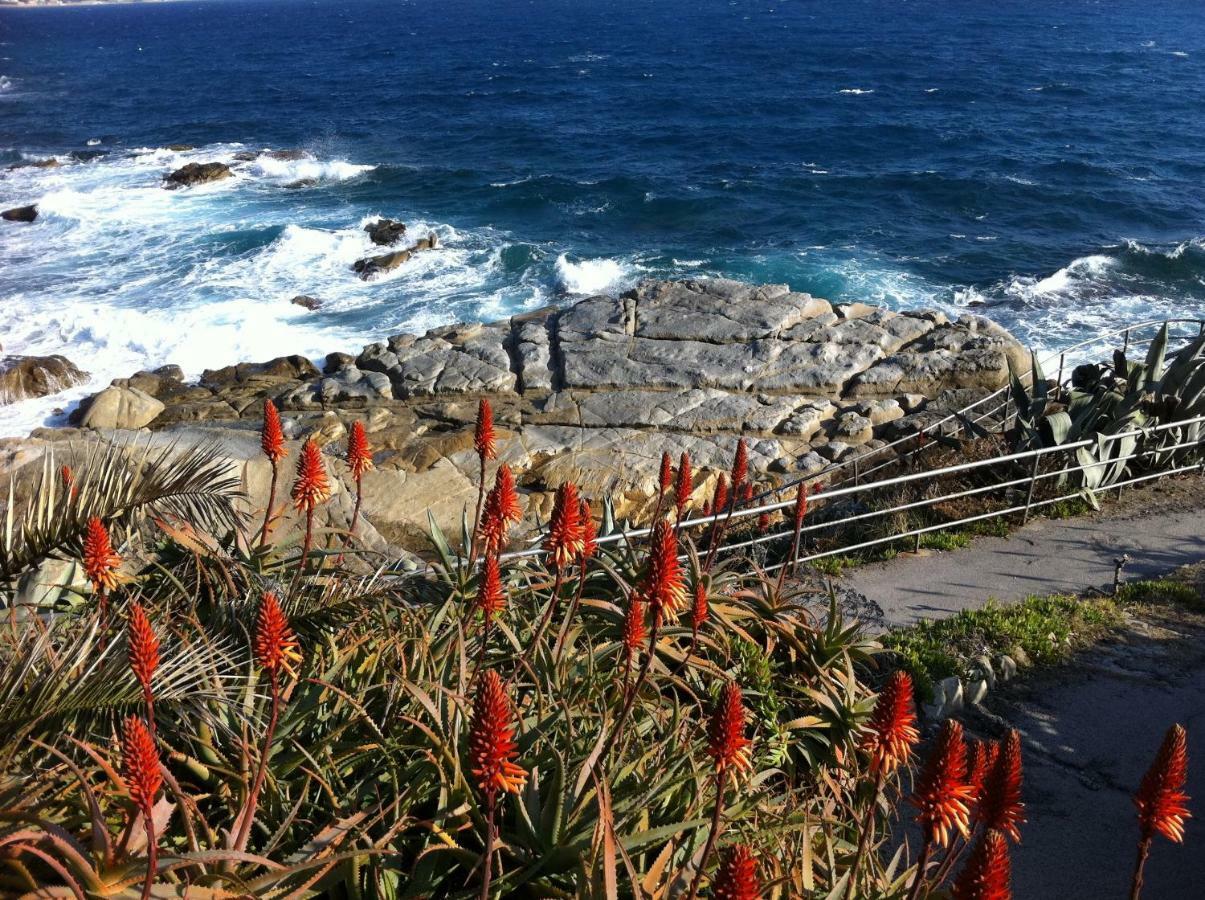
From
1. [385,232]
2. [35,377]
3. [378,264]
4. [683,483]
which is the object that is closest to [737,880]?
[683,483]

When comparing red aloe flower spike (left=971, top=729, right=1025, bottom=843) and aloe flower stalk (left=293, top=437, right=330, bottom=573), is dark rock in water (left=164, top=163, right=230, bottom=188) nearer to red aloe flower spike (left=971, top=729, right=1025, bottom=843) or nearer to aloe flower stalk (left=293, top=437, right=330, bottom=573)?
aloe flower stalk (left=293, top=437, right=330, bottom=573)

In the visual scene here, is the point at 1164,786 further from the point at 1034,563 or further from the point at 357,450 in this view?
the point at 1034,563

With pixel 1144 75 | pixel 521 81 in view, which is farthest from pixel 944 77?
pixel 521 81

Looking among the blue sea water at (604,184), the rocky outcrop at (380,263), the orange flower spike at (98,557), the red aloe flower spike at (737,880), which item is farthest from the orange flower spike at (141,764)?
the rocky outcrop at (380,263)

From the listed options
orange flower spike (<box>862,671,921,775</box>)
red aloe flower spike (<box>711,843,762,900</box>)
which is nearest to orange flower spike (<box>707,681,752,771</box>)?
red aloe flower spike (<box>711,843,762,900</box>)

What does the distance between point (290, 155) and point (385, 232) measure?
1589 centimetres

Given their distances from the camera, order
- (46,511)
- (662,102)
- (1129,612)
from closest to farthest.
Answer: (46,511)
(1129,612)
(662,102)

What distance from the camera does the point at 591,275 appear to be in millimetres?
30125

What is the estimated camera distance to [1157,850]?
5754 millimetres

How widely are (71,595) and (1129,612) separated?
7.61 m

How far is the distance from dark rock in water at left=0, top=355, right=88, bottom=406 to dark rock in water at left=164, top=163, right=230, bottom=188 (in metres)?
20.1

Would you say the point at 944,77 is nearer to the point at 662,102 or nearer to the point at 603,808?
the point at 662,102

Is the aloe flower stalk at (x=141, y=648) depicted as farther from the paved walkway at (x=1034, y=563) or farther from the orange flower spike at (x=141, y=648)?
the paved walkway at (x=1034, y=563)

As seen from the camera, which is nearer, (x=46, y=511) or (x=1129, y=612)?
(x=46, y=511)
